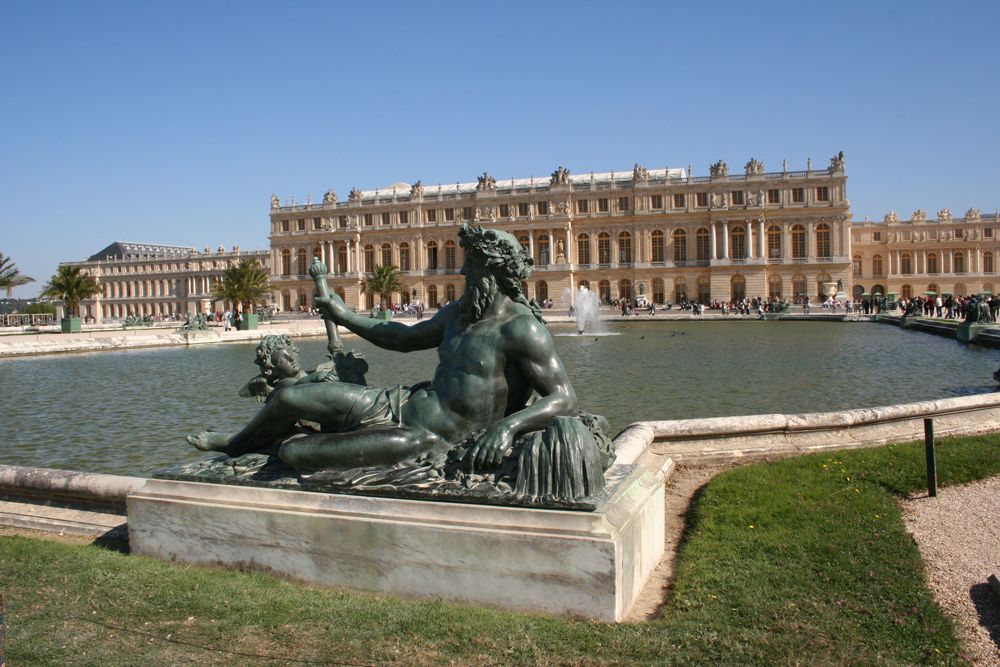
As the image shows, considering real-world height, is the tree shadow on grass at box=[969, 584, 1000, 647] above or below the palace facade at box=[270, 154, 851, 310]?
below

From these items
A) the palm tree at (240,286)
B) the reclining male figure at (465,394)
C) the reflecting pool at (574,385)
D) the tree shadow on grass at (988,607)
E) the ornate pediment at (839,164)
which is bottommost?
the tree shadow on grass at (988,607)

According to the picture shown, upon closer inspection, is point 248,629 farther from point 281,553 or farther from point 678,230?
point 678,230

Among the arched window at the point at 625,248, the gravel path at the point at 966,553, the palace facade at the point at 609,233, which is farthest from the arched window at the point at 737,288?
the gravel path at the point at 966,553

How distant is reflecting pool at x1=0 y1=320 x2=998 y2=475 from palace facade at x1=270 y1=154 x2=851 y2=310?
145 feet

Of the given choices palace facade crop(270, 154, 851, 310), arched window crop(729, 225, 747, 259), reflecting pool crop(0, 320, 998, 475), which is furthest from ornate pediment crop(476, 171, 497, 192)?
reflecting pool crop(0, 320, 998, 475)

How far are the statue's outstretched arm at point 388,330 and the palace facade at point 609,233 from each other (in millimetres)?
61679

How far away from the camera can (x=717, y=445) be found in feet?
22.0

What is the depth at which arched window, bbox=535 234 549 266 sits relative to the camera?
70.8 metres

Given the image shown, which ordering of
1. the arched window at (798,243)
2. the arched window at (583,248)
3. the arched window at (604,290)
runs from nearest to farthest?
1. the arched window at (798,243)
2. the arched window at (604,290)
3. the arched window at (583,248)

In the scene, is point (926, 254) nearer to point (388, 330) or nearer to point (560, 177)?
point (560, 177)

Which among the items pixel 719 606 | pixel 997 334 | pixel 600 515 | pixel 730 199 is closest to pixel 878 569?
pixel 719 606

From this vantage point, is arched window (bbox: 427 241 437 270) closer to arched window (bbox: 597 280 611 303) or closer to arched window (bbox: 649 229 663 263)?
arched window (bbox: 597 280 611 303)

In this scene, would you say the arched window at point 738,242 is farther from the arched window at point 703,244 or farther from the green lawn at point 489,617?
the green lawn at point 489,617

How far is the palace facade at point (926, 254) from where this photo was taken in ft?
238
